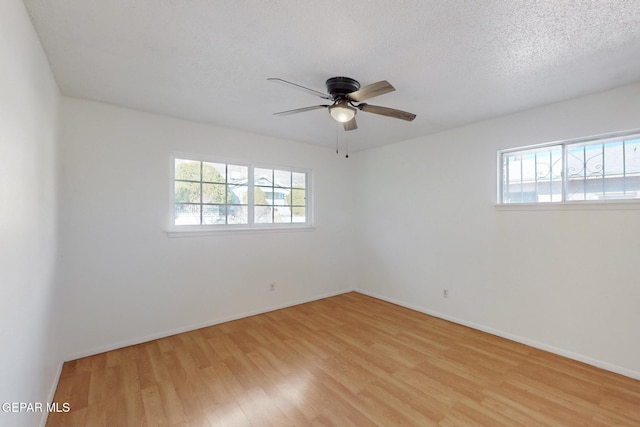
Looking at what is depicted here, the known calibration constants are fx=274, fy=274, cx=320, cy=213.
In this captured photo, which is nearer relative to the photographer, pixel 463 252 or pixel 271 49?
pixel 271 49

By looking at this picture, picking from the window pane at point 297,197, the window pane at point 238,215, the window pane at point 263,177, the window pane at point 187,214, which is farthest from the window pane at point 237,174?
the window pane at point 297,197

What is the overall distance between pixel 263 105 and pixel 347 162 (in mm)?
2302

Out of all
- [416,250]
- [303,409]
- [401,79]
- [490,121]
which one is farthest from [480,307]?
[401,79]

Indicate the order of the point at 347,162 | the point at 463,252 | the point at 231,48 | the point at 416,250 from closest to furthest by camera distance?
the point at 231,48
the point at 463,252
the point at 416,250
the point at 347,162

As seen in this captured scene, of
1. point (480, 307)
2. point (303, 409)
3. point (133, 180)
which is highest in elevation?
point (133, 180)

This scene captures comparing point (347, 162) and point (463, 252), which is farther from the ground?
point (347, 162)

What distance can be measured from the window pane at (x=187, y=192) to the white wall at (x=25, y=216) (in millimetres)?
1142

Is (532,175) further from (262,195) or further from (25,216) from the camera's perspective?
(25,216)

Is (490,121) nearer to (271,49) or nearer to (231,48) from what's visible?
(271,49)

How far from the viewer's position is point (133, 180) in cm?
282

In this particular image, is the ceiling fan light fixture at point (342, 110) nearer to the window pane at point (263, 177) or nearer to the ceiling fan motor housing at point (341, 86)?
the ceiling fan motor housing at point (341, 86)

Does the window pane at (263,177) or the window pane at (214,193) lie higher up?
the window pane at (263,177)

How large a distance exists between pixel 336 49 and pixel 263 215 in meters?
2.53

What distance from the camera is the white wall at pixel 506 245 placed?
235cm
